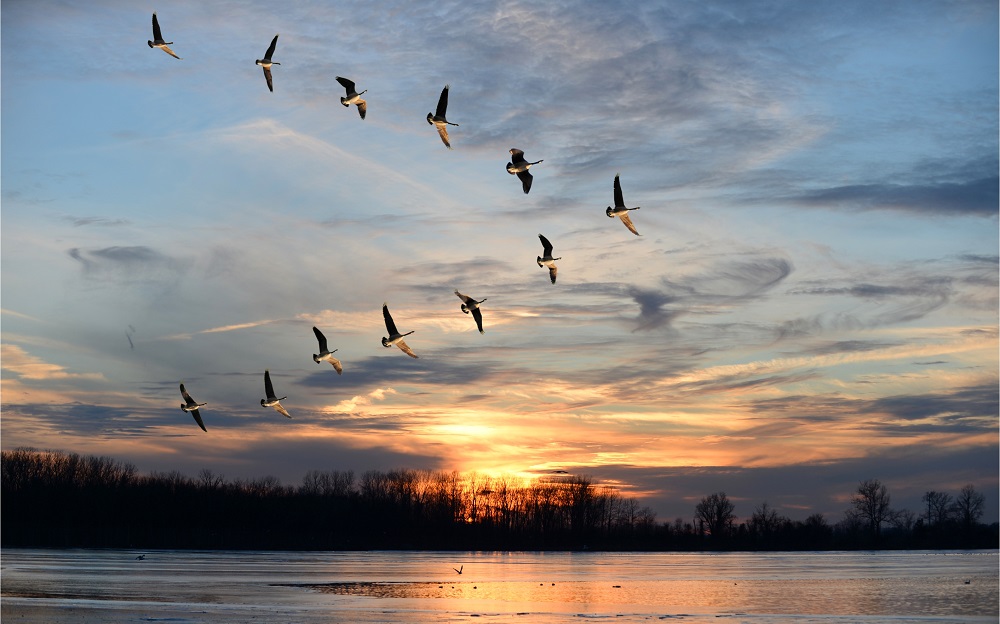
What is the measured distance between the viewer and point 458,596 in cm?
4919

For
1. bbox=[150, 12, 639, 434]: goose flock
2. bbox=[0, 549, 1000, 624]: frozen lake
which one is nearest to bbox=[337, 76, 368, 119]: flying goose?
bbox=[150, 12, 639, 434]: goose flock

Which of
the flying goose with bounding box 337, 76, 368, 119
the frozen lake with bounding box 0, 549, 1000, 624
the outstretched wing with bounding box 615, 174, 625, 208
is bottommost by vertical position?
the frozen lake with bounding box 0, 549, 1000, 624

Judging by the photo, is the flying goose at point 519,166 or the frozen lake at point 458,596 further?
the frozen lake at point 458,596

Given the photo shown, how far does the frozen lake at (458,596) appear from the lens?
38156 mm

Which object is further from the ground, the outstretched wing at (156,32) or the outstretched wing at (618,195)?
the outstretched wing at (156,32)

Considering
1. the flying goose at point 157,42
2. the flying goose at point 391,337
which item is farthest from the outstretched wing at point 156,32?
the flying goose at point 391,337

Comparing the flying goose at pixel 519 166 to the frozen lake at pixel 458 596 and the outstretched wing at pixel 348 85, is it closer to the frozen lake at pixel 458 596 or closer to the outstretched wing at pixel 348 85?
the outstretched wing at pixel 348 85

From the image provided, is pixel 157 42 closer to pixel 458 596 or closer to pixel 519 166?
pixel 519 166

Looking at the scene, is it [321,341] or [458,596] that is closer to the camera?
[321,341]

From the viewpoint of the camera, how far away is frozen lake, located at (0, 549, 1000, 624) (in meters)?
38.2

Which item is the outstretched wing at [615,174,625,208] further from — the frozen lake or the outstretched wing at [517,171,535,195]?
the frozen lake

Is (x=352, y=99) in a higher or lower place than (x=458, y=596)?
higher

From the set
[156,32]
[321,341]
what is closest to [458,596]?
[321,341]

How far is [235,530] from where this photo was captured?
148000 mm
